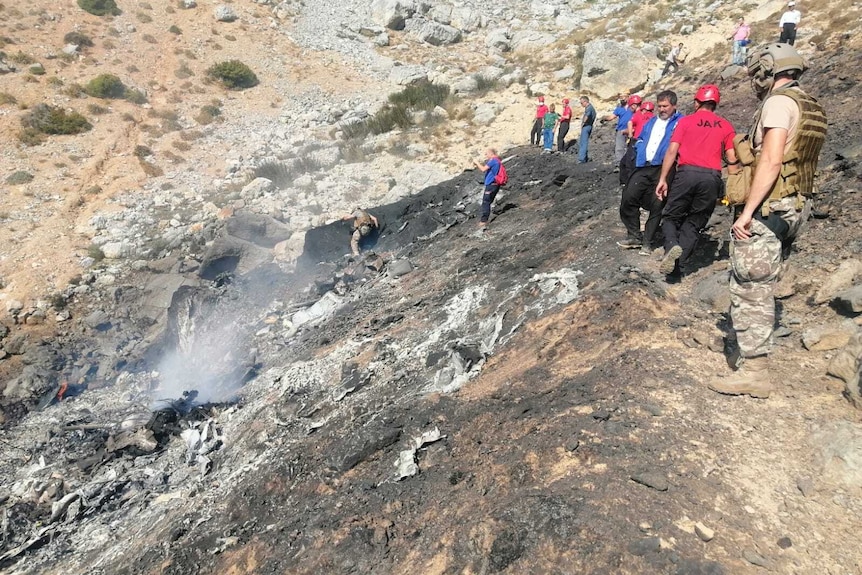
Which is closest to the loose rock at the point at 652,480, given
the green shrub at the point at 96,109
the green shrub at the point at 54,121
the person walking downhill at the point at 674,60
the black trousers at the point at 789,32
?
the black trousers at the point at 789,32

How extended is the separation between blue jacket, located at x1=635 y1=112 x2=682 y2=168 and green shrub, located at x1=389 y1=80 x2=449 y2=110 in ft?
43.1

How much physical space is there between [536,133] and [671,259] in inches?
358

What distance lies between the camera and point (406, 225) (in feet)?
32.2

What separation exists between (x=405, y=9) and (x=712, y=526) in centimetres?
2928

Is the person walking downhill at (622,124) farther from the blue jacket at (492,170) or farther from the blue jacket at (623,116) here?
the blue jacket at (492,170)

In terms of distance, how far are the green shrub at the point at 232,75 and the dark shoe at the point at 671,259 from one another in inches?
843

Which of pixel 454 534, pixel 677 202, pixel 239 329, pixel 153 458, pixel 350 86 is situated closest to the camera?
pixel 454 534

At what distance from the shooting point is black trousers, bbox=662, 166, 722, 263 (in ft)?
12.0

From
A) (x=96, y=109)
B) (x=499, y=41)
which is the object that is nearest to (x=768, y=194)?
(x=96, y=109)

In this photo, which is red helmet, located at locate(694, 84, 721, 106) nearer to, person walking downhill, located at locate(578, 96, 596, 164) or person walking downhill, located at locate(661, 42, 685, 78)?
person walking downhill, located at locate(578, 96, 596, 164)

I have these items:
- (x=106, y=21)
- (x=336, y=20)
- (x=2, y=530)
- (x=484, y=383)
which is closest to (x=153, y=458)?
(x=2, y=530)

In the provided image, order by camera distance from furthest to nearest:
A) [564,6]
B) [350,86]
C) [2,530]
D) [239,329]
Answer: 1. [564,6]
2. [350,86]
3. [239,329]
4. [2,530]

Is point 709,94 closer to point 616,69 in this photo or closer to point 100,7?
point 616,69

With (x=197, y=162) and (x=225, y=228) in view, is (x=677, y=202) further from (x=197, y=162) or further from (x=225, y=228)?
(x=197, y=162)
